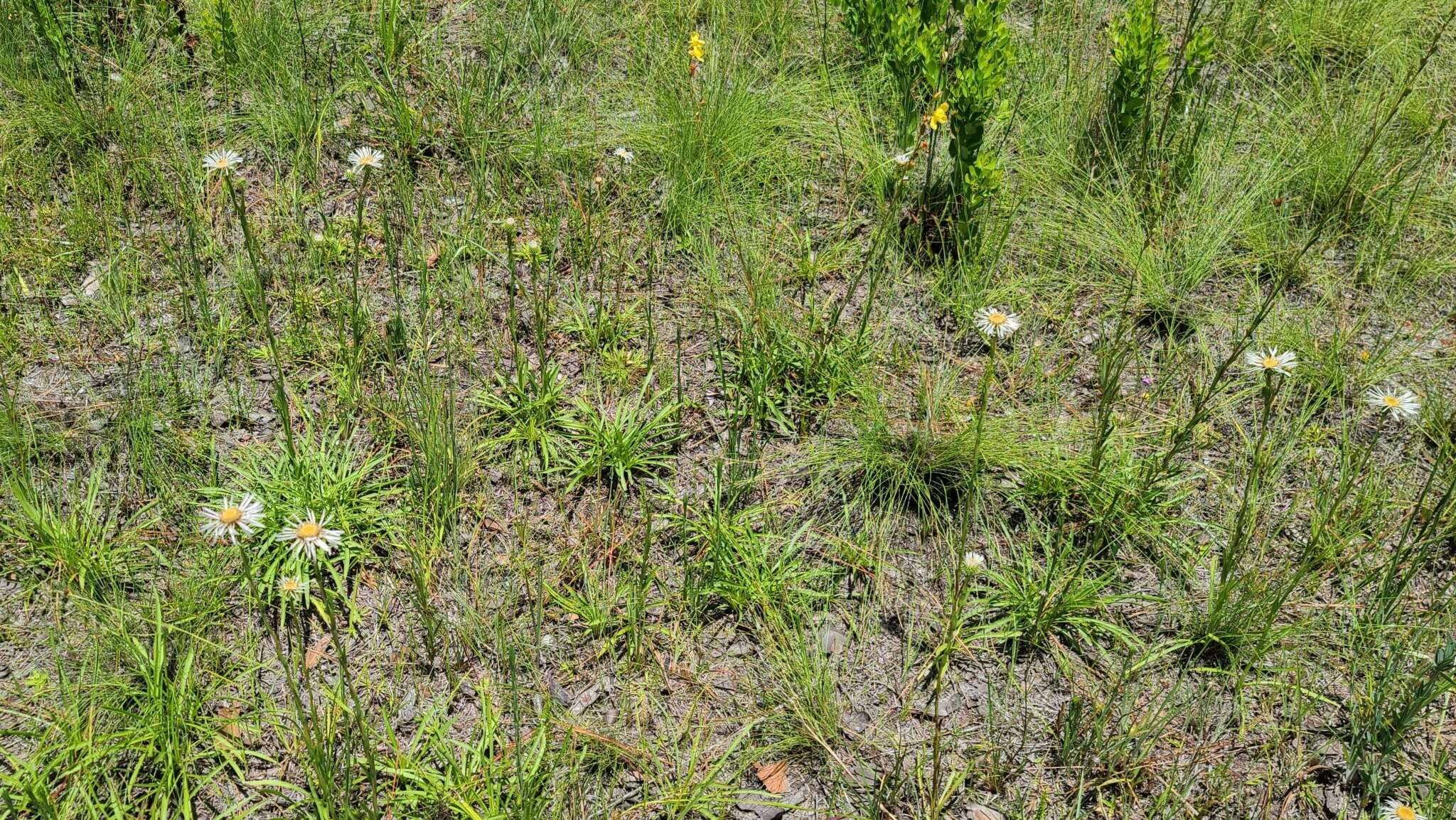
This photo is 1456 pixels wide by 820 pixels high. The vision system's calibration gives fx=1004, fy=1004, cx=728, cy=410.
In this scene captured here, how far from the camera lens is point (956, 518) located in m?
2.59

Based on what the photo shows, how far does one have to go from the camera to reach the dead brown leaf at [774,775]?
2113 mm

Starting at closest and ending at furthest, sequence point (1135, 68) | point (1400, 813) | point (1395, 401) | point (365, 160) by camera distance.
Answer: point (1400, 813) → point (1395, 401) → point (365, 160) → point (1135, 68)

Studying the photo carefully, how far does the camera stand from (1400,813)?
1.98m

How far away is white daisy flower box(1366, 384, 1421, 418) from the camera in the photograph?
2.49 meters

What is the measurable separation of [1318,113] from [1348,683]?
7.38 ft

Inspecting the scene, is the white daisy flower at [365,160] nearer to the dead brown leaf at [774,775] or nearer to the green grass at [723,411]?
the green grass at [723,411]

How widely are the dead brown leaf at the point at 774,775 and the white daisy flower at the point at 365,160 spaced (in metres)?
1.83

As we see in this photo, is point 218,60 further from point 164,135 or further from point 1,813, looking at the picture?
point 1,813

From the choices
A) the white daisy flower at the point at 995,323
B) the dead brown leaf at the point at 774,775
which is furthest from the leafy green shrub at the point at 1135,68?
the dead brown leaf at the point at 774,775

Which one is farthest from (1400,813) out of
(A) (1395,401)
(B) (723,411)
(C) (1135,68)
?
(C) (1135,68)

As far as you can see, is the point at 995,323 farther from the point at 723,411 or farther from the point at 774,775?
the point at 774,775

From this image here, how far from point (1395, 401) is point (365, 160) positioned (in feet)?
9.10

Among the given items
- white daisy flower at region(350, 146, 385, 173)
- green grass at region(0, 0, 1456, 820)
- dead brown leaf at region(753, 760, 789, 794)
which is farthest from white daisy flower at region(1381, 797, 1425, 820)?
white daisy flower at region(350, 146, 385, 173)

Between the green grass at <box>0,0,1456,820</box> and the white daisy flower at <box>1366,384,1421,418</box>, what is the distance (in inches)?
1.4
